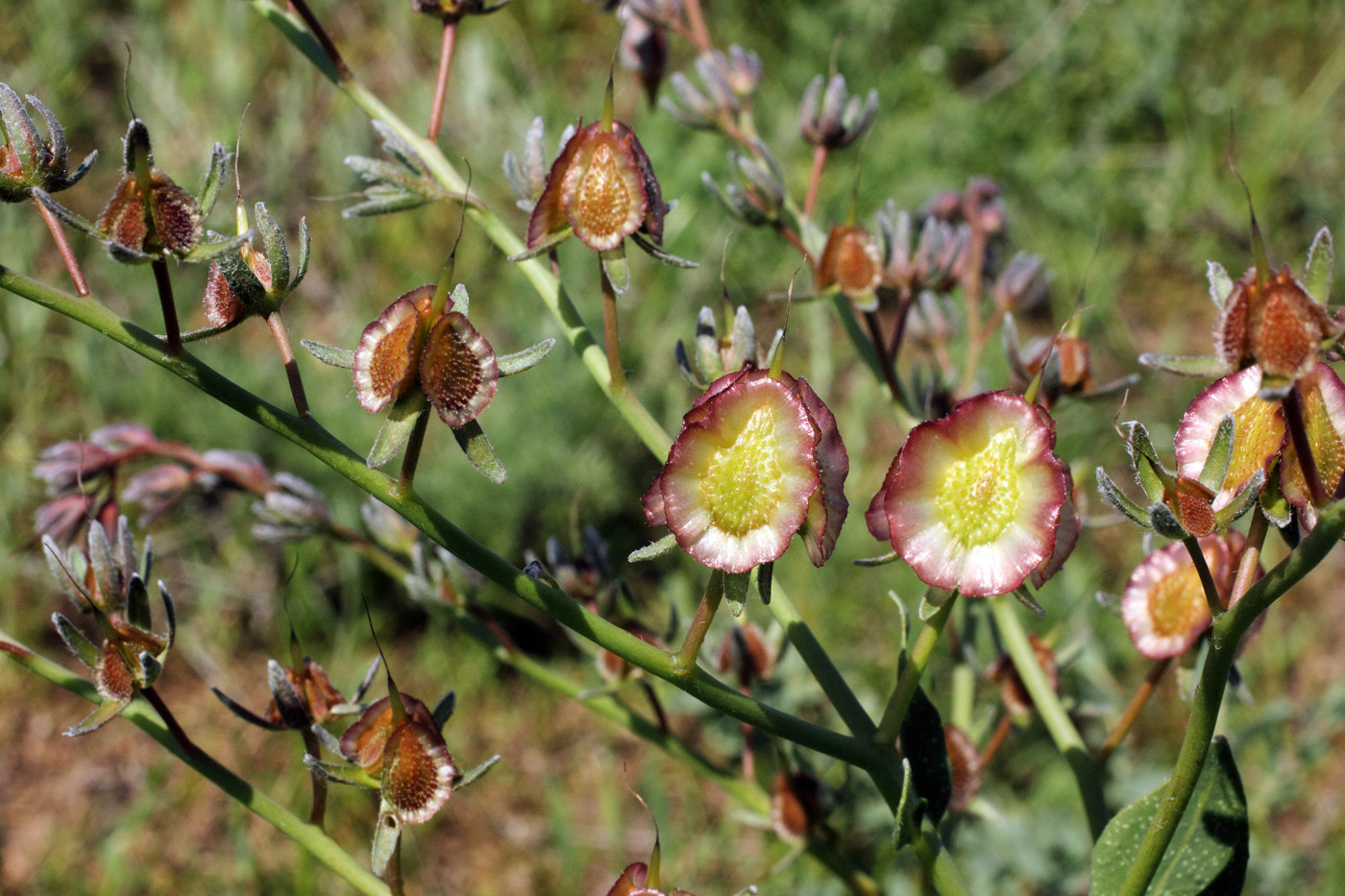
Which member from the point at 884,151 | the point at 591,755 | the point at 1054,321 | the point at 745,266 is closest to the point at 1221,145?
the point at 1054,321

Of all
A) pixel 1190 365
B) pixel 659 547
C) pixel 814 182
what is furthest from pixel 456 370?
pixel 814 182

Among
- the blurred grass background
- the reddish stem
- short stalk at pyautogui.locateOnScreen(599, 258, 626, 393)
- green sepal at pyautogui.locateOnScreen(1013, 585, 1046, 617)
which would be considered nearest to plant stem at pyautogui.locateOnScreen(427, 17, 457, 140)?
the reddish stem

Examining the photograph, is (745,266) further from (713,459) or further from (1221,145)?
(713,459)

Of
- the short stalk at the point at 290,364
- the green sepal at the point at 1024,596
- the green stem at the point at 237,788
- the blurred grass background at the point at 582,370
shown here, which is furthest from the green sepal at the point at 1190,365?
the blurred grass background at the point at 582,370

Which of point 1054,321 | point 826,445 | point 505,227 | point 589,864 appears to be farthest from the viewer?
point 1054,321

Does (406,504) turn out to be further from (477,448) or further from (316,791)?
(316,791)

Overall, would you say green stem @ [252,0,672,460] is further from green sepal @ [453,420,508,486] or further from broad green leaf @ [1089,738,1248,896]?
broad green leaf @ [1089,738,1248,896]
